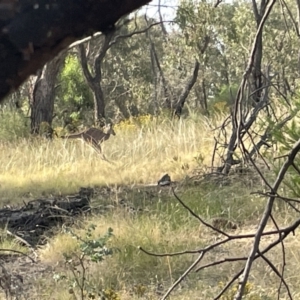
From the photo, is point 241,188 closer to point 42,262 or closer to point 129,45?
point 42,262

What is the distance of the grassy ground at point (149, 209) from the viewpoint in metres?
3.39

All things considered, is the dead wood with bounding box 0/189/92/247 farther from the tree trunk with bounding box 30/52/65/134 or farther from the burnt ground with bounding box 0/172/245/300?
the tree trunk with bounding box 30/52/65/134

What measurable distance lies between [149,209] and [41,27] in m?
3.74

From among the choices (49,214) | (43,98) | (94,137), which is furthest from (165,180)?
(43,98)

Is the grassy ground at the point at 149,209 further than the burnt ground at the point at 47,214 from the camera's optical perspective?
No

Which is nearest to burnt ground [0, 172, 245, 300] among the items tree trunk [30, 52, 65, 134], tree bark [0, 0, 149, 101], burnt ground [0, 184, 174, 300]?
burnt ground [0, 184, 174, 300]

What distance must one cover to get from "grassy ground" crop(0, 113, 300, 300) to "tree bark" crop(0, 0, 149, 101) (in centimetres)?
176

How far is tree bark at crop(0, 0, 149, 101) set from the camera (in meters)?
1.03

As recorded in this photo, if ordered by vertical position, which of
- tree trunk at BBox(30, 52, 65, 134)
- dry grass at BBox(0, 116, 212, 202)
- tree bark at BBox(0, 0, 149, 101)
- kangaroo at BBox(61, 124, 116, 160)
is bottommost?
dry grass at BBox(0, 116, 212, 202)

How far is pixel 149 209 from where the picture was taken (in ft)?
15.5

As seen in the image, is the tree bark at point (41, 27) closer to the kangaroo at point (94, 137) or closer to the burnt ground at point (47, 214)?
the burnt ground at point (47, 214)

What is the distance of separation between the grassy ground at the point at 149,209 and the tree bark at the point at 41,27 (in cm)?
176

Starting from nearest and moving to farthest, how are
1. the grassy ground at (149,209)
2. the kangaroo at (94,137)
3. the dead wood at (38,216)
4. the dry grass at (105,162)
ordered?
the grassy ground at (149,209) → the dead wood at (38,216) → the dry grass at (105,162) → the kangaroo at (94,137)

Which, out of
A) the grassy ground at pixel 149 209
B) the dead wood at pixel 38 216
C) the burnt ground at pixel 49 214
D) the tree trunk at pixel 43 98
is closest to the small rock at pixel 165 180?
the burnt ground at pixel 49 214
